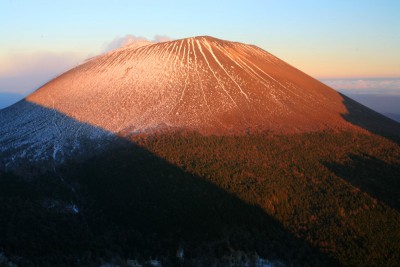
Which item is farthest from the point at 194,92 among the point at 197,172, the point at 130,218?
the point at 130,218

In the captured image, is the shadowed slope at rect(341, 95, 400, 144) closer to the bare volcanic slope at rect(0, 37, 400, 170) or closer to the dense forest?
the bare volcanic slope at rect(0, 37, 400, 170)

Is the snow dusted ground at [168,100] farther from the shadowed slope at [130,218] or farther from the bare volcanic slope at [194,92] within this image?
the shadowed slope at [130,218]

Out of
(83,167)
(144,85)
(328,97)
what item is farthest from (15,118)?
(328,97)

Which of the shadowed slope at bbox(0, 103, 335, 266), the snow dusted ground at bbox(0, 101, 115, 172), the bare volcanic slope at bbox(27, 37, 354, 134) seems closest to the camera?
the shadowed slope at bbox(0, 103, 335, 266)

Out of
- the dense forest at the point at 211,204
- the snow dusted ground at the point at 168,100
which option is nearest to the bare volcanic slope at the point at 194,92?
the snow dusted ground at the point at 168,100

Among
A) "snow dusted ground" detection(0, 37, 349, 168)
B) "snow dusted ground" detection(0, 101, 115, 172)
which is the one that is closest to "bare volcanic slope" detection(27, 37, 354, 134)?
"snow dusted ground" detection(0, 37, 349, 168)

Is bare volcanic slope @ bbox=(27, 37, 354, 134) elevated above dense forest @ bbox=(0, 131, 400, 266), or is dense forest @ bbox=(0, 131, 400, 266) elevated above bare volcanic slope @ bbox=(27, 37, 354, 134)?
bare volcanic slope @ bbox=(27, 37, 354, 134)
